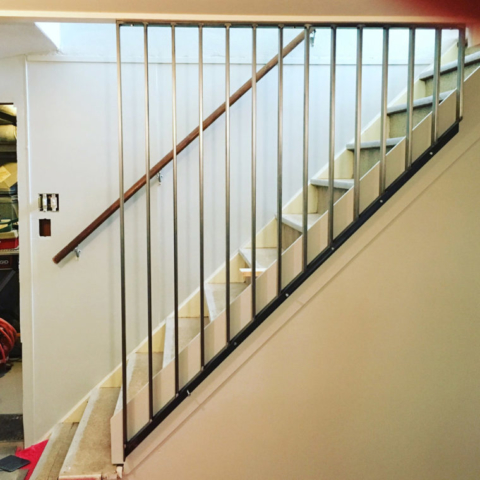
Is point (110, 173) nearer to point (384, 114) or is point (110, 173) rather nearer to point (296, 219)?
point (296, 219)

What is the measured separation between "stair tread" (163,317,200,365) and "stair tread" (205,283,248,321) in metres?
0.19

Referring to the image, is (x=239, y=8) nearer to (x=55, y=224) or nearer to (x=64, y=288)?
(x=55, y=224)

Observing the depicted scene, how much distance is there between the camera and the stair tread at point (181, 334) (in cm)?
261

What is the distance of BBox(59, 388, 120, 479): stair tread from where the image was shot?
7.04 ft

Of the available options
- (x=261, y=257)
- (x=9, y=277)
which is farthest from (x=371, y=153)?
(x=9, y=277)

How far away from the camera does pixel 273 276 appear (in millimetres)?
2186

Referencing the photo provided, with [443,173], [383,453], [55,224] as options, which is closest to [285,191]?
[443,173]

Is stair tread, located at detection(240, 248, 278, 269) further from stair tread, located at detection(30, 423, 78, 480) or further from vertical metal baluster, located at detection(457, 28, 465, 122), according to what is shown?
stair tread, located at detection(30, 423, 78, 480)

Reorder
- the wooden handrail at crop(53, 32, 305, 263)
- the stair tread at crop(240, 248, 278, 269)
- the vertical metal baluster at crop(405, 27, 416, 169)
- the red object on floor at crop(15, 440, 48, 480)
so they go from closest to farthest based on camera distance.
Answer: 1. the vertical metal baluster at crop(405, 27, 416, 169)
2. the stair tread at crop(240, 248, 278, 269)
3. the wooden handrail at crop(53, 32, 305, 263)
4. the red object on floor at crop(15, 440, 48, 480)

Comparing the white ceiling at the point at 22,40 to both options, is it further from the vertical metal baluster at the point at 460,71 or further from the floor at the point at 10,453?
the floor at the point at 10,453

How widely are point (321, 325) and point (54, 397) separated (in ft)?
5.92

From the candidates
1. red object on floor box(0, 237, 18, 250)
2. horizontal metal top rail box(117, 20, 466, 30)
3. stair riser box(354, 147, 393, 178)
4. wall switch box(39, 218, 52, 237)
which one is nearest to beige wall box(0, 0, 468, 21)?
horizontal metal top rail box(117, 20, 466, 30)

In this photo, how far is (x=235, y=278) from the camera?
125 inches

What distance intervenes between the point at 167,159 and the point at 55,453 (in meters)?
1.61
